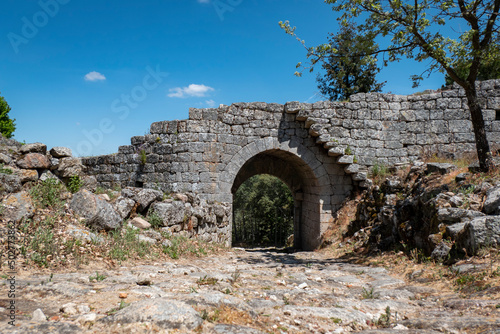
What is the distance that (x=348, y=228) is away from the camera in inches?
379

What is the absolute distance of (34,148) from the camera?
6.41 meters

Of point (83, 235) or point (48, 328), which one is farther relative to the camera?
point (83, 235)

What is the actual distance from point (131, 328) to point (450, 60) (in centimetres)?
790

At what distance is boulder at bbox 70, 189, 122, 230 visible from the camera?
5.84 m

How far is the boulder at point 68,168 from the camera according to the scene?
22.0 ft

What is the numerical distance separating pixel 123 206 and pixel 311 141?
575cm

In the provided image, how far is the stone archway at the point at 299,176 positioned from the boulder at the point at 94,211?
3.97 m

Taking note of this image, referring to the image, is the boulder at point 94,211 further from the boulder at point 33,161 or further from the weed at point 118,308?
the weed at point 118,308

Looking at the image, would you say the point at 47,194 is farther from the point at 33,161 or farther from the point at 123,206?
the point at 123,206

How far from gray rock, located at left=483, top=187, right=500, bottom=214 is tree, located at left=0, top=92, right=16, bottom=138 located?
999 inches

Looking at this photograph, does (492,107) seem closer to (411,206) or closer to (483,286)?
(411,206)

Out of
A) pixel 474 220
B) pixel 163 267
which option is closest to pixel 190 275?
pixel 163 267

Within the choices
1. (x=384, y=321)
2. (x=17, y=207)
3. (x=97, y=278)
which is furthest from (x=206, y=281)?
(x=17, y=207)
